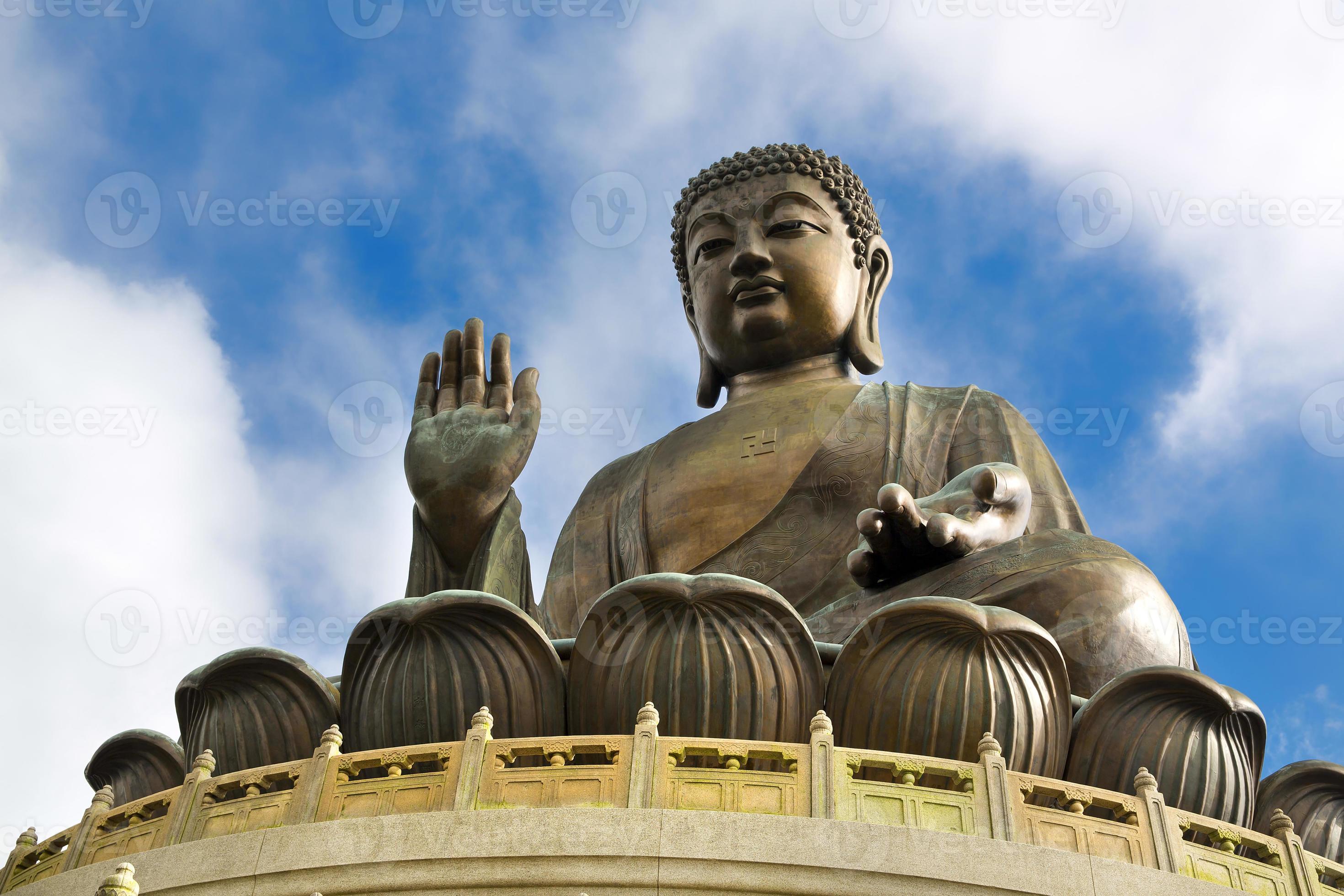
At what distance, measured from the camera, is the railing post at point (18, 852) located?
23.7 ft

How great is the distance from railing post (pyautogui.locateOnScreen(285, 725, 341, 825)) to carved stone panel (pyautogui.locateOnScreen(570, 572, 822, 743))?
1.04 metres

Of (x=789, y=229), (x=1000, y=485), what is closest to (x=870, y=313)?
(x=789, y=229)

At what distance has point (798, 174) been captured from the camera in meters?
11.5

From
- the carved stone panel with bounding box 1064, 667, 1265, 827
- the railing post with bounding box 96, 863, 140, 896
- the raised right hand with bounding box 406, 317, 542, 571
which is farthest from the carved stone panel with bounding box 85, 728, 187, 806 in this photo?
the carved stone panel with bounding box 1064, 667, 1265, 827

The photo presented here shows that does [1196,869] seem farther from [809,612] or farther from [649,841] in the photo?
[809,612]

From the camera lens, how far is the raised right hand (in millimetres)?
8945

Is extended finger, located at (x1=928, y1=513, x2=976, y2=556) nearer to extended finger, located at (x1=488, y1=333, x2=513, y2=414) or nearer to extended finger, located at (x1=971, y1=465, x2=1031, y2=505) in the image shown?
extended finger, located at (x1=971, y1=465, x2=1031, y2=505)

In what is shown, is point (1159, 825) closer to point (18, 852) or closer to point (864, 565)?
point (864, 565)

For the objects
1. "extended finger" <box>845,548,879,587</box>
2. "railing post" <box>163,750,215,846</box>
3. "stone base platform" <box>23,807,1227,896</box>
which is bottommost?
"stone base platform" <box>23,807,1227,896</box>

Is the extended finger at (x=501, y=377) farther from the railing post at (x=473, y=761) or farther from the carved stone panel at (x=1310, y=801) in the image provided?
the carved stone panel at (x=1310, y=801)

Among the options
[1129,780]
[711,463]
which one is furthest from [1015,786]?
[711,463]

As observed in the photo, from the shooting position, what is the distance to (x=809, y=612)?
31.3 feet

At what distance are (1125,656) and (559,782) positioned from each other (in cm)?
304

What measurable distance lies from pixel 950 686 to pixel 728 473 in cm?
361
